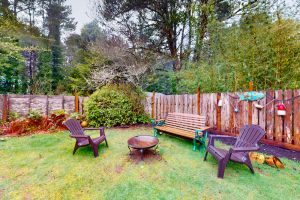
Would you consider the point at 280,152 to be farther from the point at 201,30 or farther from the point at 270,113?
the point at 201,30

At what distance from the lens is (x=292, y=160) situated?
10.0 feet

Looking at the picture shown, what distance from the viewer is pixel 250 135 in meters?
2.83

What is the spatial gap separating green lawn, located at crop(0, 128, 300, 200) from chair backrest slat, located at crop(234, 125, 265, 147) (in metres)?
0.47

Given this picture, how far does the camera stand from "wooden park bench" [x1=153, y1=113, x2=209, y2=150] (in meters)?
3.68

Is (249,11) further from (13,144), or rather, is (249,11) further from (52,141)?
(13,144)

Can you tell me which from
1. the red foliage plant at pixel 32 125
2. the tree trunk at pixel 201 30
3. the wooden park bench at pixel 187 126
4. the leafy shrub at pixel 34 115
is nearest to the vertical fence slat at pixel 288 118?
the wooden park bench at pixel 187 126

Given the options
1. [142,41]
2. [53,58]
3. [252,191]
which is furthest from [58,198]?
[53,58]

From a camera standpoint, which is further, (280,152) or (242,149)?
(280,152)

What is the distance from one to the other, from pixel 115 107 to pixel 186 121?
3152 millimetres

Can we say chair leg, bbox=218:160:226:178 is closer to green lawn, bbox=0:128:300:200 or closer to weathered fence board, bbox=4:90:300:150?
green lawn, bbox=0:128:300:200

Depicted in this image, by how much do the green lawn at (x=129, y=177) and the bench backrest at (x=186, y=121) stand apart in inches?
31.5

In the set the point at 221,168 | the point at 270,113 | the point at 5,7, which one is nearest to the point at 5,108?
the point at 221,168

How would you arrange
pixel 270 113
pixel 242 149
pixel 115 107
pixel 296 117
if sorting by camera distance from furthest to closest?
pixel 115 107
pixel 270 113
pixel 296 117
pixel 242 149

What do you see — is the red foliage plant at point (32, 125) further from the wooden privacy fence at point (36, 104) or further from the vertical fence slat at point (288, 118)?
the vertical fence slat at point (288, 118)
